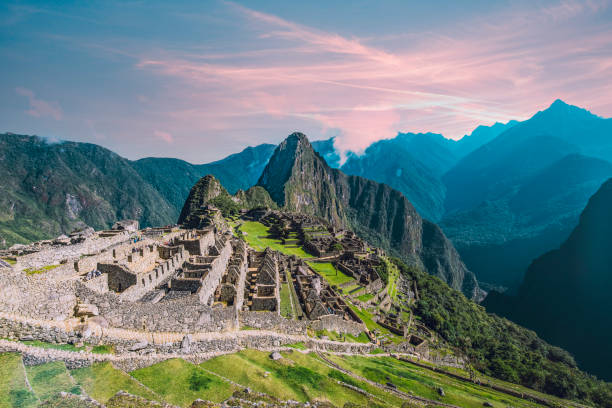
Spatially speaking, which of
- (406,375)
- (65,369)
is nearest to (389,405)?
(406,375)

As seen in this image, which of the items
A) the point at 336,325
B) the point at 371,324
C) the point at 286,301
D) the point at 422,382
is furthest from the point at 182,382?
the point at 371,324

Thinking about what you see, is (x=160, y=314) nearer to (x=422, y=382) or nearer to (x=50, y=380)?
(x=50, y=380)

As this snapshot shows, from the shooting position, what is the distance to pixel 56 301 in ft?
48.4

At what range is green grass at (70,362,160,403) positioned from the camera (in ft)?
38.8

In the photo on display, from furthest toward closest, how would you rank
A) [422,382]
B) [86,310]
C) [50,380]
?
[422,382] → [86,310] → [50,380]

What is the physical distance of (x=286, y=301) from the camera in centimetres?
3102

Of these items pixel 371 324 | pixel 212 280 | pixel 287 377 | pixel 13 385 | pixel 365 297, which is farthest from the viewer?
pixel 365 297

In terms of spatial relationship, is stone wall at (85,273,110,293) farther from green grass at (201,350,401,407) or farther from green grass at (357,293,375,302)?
green grass at (357,293,375,302)

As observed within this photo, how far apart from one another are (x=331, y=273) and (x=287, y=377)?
43.9 m

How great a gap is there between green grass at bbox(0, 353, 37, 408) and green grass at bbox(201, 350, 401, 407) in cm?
790

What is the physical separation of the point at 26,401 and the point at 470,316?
9896 cm

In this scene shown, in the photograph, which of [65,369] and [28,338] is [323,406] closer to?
[65,369]

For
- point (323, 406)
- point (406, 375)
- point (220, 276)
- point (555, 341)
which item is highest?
point (220, 276)

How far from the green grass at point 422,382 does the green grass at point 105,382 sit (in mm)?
17323
